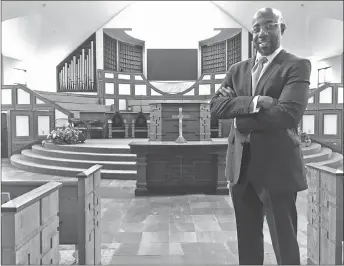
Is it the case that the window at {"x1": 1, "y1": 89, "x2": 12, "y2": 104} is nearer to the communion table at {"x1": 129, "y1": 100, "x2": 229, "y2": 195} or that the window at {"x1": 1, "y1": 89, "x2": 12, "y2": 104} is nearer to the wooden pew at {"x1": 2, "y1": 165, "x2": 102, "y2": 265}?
the communion table at {"x1": 129, "y1": 100, "x2": 229, "y2": 195}

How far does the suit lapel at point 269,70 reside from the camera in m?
1.31

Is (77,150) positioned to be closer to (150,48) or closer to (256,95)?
(256,95)

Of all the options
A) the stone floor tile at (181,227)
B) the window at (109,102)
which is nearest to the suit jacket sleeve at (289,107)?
the stone floor tile at (181,227)

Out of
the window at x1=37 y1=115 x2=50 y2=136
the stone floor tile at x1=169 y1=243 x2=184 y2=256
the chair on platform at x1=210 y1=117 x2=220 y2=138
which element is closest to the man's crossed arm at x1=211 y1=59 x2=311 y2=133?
the stone floor tile at x1=169 y1=243 x2=184 y2=256

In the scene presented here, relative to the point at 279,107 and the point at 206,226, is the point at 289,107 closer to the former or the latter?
the point at 279,107

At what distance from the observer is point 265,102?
1.23 metres

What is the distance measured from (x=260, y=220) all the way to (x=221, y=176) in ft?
11.2

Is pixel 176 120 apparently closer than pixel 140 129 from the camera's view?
Yes

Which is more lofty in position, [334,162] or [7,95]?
[7,95]

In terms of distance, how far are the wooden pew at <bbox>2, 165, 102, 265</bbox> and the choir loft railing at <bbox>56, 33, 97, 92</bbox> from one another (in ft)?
33.5

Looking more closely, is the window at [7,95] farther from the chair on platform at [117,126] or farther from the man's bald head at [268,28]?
the man's bald head at [268,28]

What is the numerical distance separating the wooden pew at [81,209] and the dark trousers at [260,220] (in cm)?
113

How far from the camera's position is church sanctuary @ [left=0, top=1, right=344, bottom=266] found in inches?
80.4

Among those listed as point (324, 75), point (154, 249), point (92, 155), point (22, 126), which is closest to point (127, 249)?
point (154, 249)
